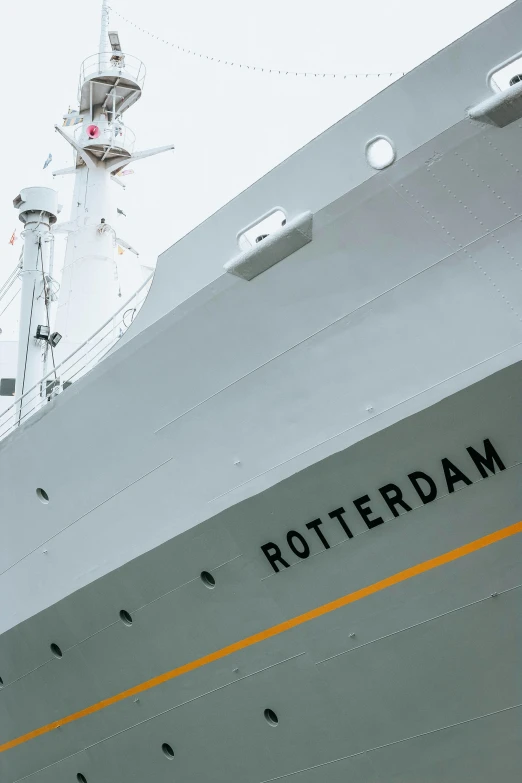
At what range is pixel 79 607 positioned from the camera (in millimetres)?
8922

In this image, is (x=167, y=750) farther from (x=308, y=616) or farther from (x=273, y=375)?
(x=273, y=375)

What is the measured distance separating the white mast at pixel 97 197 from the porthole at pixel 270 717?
9506mm

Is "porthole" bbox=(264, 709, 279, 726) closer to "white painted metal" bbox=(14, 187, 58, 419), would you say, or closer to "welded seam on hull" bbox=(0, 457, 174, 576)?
"welded seam on hull" bbox=(0, 457, 174, 576)

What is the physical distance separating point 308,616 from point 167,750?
2542 millimetres

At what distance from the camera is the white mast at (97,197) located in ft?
50.6

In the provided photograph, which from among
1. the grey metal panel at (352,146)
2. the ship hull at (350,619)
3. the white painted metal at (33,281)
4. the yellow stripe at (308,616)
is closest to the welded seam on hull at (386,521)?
the ship hull at (350,619)

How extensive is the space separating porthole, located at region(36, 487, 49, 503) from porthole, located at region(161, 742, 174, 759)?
273 centimetres

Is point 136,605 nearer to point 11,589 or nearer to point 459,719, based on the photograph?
point 11,589

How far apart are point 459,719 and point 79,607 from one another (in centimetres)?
394

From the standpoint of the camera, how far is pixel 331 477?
7.00 m

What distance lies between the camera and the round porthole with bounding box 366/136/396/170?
668cm

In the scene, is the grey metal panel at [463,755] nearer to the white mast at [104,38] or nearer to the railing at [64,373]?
the railing at [64,373]

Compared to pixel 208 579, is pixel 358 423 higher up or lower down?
higher up

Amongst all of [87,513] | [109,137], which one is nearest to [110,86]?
[109,137]
